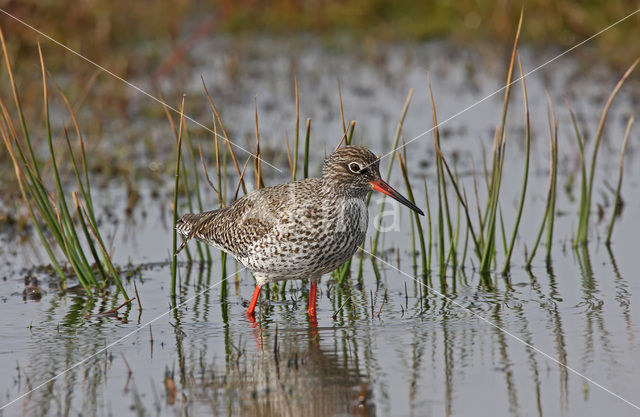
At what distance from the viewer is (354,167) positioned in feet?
24.0

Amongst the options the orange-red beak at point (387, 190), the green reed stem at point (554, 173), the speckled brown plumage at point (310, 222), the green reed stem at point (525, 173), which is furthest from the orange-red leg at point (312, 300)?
the green reed stem at point (554, 173)

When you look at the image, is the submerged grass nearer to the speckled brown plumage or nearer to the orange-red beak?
the speckled brown plumage

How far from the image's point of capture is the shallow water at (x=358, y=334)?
18.8 ft

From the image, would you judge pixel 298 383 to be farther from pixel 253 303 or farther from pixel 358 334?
pixel 253 303

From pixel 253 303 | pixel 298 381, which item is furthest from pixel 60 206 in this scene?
pixel 298 381

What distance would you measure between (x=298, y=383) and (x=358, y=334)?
109 cm

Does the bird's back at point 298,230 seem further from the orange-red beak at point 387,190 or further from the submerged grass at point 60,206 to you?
the submerged grass at point 60,206

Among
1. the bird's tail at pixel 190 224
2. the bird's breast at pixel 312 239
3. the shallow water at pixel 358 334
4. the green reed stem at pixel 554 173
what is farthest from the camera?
the bird's tail at pixel 190 224

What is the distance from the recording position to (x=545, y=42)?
17.3 m

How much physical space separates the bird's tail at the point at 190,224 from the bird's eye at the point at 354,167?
1469mm

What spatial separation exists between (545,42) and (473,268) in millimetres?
9674

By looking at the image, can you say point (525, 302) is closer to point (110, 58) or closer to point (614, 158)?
point (614, 158)

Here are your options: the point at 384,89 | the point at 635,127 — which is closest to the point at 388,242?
the point at 635,127

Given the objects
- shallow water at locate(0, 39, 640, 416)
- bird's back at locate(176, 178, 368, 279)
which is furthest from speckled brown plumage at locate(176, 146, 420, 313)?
shallow water at locate(0, 39, 640, 416)
